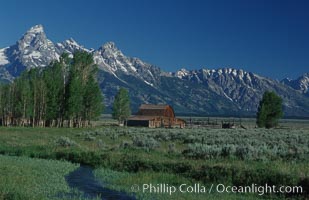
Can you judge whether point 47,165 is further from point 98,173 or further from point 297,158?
point 297,158

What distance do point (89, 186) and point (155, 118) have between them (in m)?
101

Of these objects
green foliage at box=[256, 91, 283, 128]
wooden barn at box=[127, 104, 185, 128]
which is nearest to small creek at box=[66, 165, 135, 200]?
green foliage at box=[256, 91, 283, 128]

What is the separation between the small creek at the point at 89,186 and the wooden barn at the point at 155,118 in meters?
92.4

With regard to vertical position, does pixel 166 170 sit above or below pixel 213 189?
above

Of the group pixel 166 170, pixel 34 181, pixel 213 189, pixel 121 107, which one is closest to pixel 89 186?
pixel 34 181

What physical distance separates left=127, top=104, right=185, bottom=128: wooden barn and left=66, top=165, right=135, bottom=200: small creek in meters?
92.4

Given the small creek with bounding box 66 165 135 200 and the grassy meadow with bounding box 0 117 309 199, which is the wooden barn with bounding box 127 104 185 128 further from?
the small creek with bounding box 66 165 135 200

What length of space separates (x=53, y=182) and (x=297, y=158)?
15.1m

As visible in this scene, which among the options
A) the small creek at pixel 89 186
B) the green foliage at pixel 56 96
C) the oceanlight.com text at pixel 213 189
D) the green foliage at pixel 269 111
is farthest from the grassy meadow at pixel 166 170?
→ the green foliage at pixel 269 111

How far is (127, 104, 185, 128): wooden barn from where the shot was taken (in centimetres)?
12150

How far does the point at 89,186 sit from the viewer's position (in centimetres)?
2252

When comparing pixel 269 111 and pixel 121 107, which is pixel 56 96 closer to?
pixel 121 107

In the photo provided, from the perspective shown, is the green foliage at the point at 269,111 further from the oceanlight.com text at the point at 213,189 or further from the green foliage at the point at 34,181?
the oceanlight.com text at the point at 213,189

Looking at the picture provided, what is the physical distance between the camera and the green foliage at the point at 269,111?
326 ft
